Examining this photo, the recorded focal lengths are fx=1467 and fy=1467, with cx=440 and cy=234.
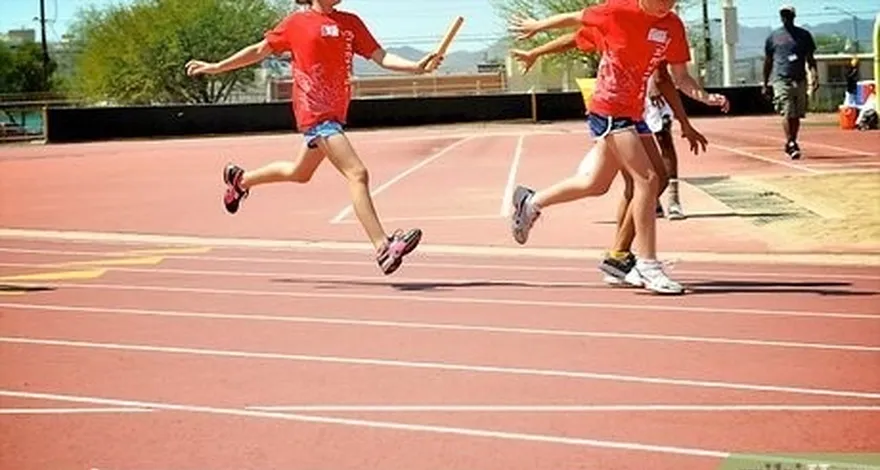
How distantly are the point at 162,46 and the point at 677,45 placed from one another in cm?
5600

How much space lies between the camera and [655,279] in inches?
→ 301

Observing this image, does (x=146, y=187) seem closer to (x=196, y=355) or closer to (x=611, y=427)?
(x=196, y=355)

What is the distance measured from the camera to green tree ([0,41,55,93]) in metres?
70.5

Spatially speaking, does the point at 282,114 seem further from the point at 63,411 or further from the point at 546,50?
the point at 63,411

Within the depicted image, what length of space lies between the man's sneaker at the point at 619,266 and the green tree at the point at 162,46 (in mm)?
50019

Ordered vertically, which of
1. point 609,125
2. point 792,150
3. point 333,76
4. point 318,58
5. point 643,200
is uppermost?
point 318,58

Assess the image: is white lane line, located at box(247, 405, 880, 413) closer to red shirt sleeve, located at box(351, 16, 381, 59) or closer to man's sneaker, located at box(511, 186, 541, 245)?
man's sneaker, located at box(511, 186, 541, 245)

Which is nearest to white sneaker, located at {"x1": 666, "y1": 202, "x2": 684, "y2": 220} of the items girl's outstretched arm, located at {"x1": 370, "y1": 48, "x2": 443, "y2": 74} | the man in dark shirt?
→ girl's outstretched arm, located at {"x1": 370, "y1": 48, "x2": 443, "y2": 74}

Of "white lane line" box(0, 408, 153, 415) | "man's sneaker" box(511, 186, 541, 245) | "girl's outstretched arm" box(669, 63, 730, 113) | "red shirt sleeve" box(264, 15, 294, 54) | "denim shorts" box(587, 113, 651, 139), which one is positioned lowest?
"white lane line" box(0, 408, 153, 415)

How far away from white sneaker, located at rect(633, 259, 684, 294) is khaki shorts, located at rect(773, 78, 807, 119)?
32.6 ft

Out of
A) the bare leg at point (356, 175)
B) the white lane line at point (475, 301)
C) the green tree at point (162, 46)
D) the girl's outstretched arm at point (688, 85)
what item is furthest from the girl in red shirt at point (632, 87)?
the green tree at point (162, 46)

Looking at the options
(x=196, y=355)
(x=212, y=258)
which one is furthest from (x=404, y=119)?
(x=196, y=355)

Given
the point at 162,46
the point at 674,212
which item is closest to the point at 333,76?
the point at 674,212

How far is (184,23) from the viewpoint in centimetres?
6009
